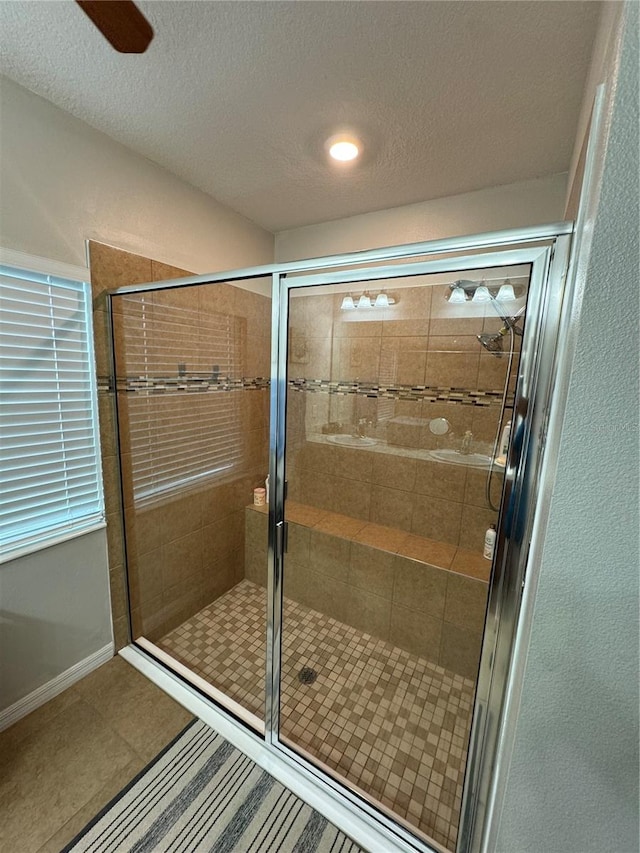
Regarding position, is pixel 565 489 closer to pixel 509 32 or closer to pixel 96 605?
pixel 509 32

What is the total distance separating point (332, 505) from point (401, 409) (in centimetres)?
84

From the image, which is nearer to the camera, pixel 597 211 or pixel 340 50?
pixel 597 211

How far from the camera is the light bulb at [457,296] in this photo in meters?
1.98

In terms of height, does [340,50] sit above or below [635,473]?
above

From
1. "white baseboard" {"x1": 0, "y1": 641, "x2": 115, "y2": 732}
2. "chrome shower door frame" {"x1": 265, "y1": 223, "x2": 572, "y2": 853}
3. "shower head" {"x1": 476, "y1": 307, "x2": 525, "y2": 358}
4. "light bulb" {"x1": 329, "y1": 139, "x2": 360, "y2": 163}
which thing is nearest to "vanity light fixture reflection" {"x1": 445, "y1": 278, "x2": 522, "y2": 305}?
"shower head" {"x1": 476, "y1": 307, "x2": 525, "y2": 358}

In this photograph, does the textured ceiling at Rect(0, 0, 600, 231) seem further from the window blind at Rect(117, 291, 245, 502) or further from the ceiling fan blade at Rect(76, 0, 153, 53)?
the window blind at Rect(117, 291, 245, 502)

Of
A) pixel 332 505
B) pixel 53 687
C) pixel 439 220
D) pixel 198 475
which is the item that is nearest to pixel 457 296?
pixel 439 220

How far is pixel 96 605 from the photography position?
1.78 m

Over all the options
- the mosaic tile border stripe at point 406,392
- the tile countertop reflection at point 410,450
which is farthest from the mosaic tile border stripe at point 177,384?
the tile countertop reflection at point 410,450

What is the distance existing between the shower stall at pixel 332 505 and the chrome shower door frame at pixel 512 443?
0.02 m

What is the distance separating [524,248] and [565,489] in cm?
65

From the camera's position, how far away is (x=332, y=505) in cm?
249

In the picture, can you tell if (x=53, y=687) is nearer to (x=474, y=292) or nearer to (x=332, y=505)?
(x=332, y=505)

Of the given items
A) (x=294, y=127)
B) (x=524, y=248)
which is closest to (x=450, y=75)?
(x=294, y=127)
